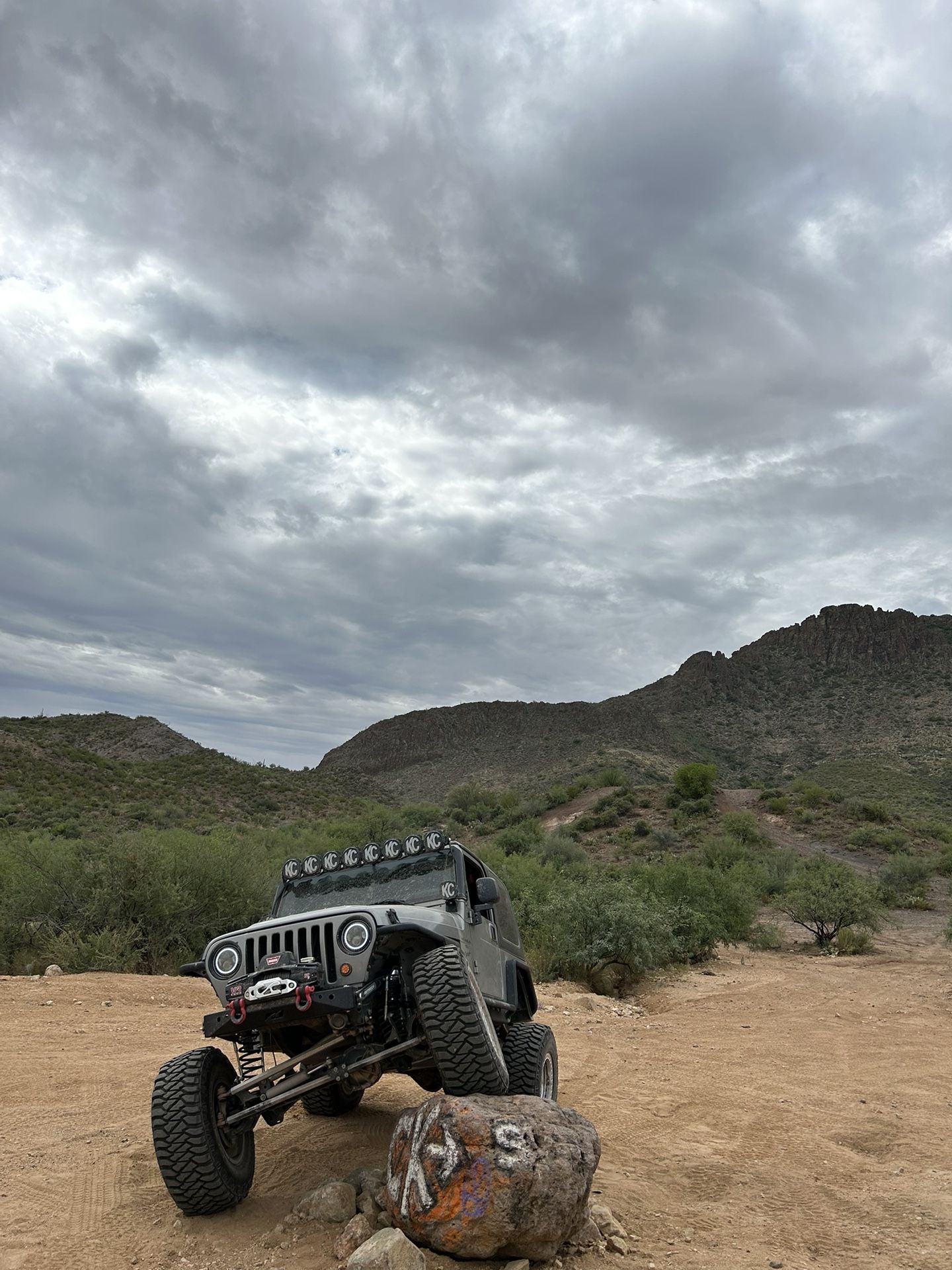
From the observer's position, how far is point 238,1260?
423 centimetres

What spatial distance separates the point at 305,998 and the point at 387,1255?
119 cm

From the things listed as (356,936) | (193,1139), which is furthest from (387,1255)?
(356,936)

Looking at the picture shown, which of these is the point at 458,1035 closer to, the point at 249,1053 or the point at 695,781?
the point at 249,1053

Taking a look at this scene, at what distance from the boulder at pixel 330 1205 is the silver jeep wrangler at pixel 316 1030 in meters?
0.44

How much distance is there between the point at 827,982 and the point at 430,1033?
560 inches

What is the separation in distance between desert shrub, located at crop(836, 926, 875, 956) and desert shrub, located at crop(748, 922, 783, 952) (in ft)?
4.76

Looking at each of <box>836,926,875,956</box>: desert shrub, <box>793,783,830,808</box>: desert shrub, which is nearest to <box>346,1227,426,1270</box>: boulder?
<box>836,926,875,956</box>: desert shrub

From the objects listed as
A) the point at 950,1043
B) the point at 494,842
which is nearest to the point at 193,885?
the point at 950,1043

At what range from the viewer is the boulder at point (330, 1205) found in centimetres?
455

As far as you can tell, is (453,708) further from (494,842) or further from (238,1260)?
(238,1260)

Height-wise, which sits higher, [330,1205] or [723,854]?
[723,854]

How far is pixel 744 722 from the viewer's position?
74.6 metres

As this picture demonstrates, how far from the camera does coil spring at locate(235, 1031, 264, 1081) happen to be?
189 inches

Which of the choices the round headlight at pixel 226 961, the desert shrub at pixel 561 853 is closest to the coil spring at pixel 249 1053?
the round headlight at pixel 226 961
